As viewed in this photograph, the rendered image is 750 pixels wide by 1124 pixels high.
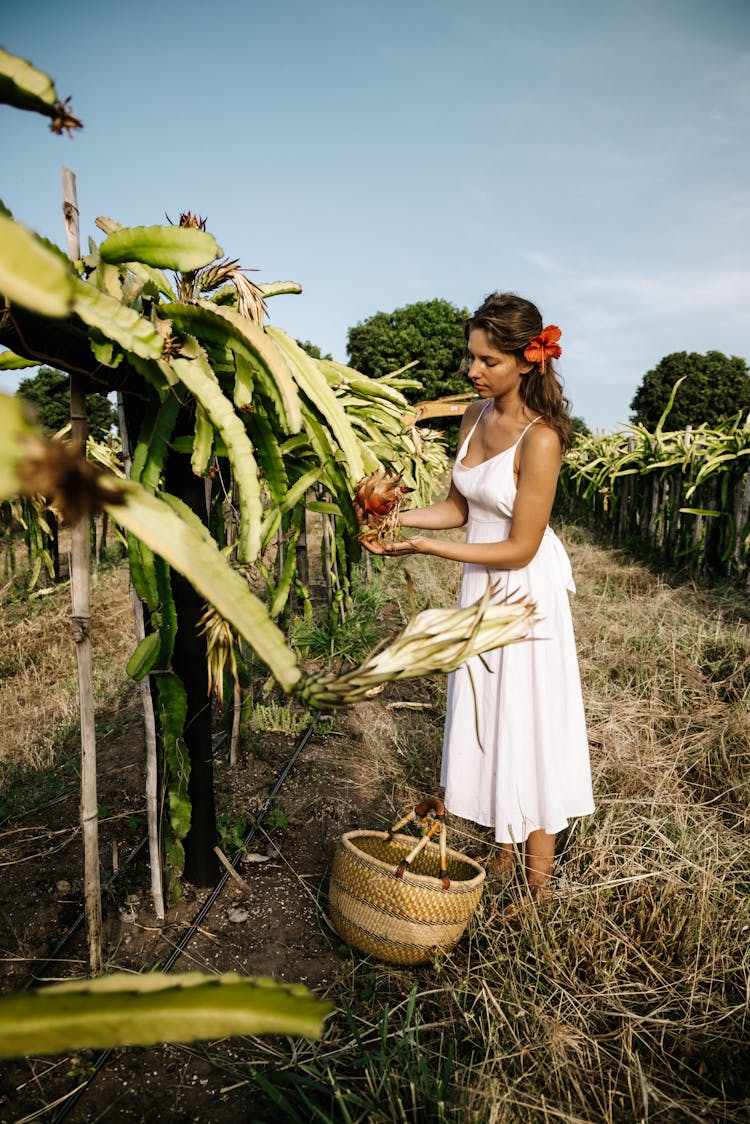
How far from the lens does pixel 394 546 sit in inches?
58.2

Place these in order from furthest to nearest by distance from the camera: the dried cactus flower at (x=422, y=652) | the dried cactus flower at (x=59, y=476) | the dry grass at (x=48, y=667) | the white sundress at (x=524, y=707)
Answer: the dry grass at (x=48, y=667), the white sundress at (x=524, y=707), the dried cactus flower at (x=422, y=652), the dried cactus flower at (x=59, y=476)

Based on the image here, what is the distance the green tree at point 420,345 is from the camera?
26625 millimetres

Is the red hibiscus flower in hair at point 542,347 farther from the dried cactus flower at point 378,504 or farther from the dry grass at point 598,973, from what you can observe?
the dry grass at point 598,973

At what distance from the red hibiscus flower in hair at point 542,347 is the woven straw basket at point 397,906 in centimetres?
117

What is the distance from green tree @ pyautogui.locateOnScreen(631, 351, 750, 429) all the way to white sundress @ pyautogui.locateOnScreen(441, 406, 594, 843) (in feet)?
58.9

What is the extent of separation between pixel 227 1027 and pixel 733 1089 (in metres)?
1.20

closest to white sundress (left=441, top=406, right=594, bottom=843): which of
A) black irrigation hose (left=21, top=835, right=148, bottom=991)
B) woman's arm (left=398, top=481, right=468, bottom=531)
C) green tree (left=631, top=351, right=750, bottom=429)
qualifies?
woman's arm (left=398, top=481, right=468, bottom=531)

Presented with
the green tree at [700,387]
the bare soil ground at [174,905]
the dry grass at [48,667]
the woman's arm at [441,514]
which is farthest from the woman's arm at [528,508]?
the green tree at [700,387]

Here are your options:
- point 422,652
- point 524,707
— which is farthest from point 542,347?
point 422,652

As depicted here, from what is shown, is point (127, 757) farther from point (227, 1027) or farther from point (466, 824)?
point (227, 1027)

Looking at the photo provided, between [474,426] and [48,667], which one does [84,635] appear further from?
[48,667]

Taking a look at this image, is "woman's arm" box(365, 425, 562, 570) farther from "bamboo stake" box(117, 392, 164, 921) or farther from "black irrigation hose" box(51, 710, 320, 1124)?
"black irrigation hose" box(51, 710, 320, 1124)

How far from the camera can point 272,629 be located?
28.1 inches

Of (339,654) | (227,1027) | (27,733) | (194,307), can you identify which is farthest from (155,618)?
(339,654)
